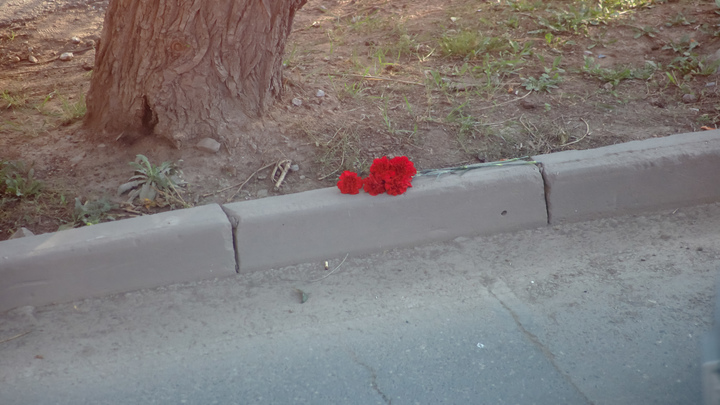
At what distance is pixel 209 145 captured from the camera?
12.2 ft

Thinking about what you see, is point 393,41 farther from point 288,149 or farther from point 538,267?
point 538,267

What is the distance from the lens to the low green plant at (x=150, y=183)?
11.2ft

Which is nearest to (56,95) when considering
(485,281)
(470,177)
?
(470,177)

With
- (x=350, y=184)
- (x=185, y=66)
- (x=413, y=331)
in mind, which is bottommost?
(x=413, y=331)

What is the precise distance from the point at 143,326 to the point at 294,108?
5.96 ft

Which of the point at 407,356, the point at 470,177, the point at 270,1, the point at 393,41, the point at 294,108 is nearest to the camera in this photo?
the point at 407,356

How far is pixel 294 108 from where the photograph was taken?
13.5 ft

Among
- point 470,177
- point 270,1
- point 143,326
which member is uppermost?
point 270,1

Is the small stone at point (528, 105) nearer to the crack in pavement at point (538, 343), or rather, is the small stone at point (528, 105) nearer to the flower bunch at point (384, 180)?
the flower bunch at point (384, 180)

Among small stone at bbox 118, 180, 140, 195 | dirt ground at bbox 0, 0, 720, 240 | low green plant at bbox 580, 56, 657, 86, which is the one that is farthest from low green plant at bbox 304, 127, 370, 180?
low green plant at bbox 580, 56, 657, 86

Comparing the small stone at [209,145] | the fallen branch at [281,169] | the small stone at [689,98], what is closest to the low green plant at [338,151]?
the fallen branch at [281,169]

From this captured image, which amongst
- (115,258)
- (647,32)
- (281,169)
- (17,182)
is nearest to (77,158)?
(17,182)

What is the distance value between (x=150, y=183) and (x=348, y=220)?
1.13 m

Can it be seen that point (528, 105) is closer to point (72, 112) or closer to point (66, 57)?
point (72, 112)
